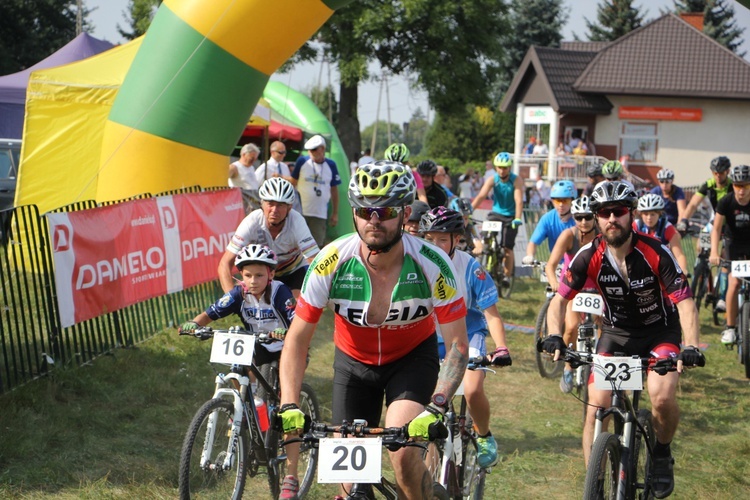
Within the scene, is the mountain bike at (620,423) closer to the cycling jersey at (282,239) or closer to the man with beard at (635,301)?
the man with beard at (635,301)

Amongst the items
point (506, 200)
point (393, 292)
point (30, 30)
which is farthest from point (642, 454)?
point (30, 30)

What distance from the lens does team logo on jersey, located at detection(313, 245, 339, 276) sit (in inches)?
178

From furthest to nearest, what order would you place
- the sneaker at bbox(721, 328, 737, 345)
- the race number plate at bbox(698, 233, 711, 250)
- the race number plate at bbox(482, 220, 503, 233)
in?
the race number plate at bbox(482, 220, 503, 233) < the race number plate at bbox(698, 233, 711, 250) < the sneaker at bbox(721, 328, 737, 345)

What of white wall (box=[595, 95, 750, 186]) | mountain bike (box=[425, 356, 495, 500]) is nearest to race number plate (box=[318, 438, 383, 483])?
mountain bike (box=[425, 356, 495, 500])

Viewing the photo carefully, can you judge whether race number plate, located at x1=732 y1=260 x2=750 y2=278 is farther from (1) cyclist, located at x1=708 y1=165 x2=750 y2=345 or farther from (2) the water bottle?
(2) the water bottle

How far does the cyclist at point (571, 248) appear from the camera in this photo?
352 inches

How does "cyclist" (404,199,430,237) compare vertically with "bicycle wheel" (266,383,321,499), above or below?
→ above

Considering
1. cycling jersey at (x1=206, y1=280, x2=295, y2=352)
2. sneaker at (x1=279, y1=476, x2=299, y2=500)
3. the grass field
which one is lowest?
the grass field

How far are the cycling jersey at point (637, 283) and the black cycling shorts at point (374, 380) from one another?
177 centimetres

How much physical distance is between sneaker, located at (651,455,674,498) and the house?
41.3m

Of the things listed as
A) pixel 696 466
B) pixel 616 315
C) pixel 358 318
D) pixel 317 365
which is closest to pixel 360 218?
pixel 358 318

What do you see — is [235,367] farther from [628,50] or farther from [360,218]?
[628,50]

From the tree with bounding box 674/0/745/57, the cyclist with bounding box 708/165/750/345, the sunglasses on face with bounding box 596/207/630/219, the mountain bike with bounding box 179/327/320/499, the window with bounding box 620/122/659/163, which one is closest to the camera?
the mountain bike with bounding box 179/327/320/499

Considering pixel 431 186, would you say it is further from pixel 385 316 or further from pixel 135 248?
pixel 385 316
